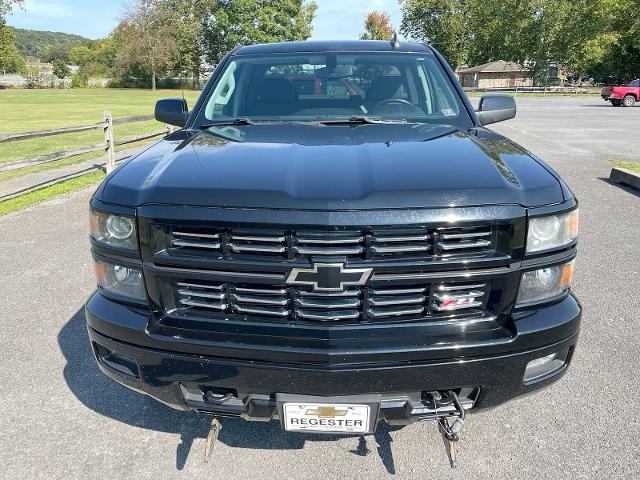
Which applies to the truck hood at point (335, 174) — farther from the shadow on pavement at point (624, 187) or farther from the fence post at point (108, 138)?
the fence post at point (108, 138)

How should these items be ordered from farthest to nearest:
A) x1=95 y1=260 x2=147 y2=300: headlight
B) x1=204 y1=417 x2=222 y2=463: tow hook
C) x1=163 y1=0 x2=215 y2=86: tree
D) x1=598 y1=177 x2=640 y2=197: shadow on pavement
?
1. x1=163 y1=0 x2=215 y2=86: tree
2. x1=598 y1=177 x2=640 y2=197: shadow on pavement
3. x1=204 y1=417 x2=222 y2=463: tow hook
4. x1=95 y1=260 x2=147 y2=300: headlight

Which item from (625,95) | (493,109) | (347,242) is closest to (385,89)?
(493,109)

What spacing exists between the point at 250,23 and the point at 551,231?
68.7 metres

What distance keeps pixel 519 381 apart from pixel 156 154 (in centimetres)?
191

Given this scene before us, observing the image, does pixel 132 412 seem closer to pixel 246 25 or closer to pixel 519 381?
pixel 519 381

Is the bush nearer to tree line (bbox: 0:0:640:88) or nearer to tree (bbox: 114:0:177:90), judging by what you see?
tree line (bbox: 0:0:640:88)

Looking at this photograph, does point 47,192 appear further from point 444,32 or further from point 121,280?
point 444,32

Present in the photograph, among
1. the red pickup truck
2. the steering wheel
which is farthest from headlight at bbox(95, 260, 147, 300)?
the red pickup truck

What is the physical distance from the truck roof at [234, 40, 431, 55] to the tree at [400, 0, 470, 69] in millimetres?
76913

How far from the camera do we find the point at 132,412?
111 inches

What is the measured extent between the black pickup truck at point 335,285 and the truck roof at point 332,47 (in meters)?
1.69

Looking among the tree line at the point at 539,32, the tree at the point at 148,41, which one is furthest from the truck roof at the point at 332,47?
the tree line at the point at 539,32

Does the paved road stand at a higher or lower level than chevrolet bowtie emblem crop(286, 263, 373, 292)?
lower

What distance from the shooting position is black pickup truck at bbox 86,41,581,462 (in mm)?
1911
